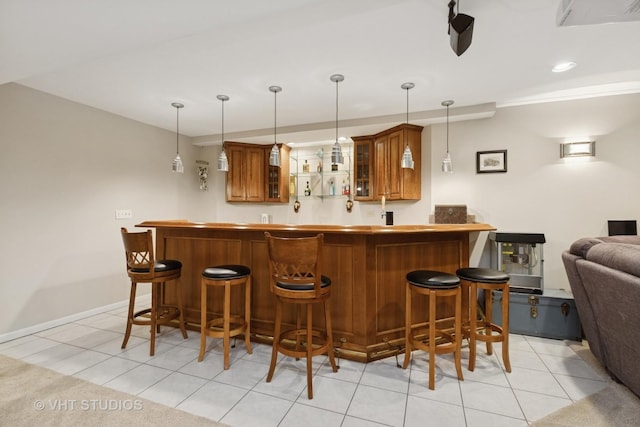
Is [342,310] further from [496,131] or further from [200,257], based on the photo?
[496,131]

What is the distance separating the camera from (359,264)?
2523 millimetres

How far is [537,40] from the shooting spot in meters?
2.32

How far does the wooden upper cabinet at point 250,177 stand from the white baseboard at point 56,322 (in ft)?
7.64

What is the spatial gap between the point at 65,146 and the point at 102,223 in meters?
1.02

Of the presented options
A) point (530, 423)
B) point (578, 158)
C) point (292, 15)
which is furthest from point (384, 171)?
point (530, 423)

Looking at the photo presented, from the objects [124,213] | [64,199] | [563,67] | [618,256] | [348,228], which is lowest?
[618,256]

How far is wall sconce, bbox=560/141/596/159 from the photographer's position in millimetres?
3453

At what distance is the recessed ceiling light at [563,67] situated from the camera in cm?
271

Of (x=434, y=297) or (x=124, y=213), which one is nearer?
(x=434, y=297)

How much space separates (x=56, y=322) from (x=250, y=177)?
3228mm

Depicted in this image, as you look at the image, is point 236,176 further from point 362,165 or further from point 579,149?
point 579,149

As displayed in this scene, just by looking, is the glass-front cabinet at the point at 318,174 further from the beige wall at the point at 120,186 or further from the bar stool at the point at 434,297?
the bar stool at the point at 434,297

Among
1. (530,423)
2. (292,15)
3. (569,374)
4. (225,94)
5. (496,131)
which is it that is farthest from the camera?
(496,131)
